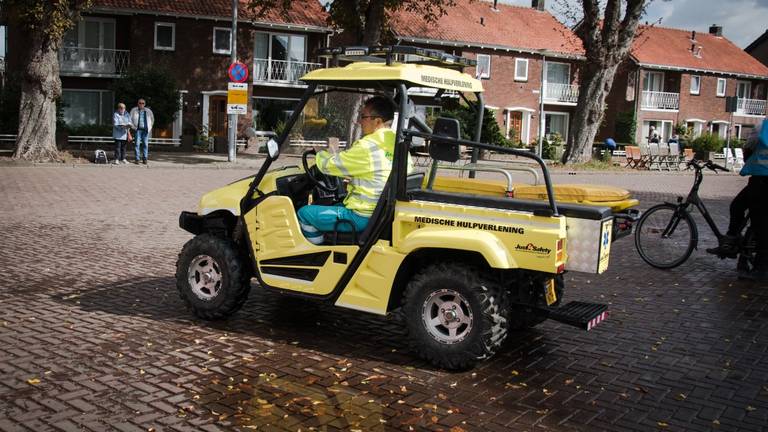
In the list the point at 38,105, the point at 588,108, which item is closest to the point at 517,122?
the point at 588,108

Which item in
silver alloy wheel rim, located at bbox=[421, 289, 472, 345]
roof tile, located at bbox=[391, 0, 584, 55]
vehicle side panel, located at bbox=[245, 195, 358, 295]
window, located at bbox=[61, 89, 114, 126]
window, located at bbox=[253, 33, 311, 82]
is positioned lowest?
silver alloy wheel rim, located at bbox=[421, 289, 472, 345]

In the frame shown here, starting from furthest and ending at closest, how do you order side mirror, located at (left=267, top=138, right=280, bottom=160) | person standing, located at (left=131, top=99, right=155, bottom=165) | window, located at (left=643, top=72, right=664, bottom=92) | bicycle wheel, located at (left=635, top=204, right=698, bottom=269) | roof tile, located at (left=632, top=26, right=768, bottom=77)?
window, located at (left=643, top=72, right=664, bottom=92), roof tile, located at (left=632, top=26, right=768, bottom=77), person standing, located at (left=131, top=99, right=155, bottom=165), bicycle wheel, located at (left=635, top=204, right=698, bottom=269), side mirror, located at (left=267, top=138, right=280, bottom=160)

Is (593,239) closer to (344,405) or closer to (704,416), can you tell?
(704,416)

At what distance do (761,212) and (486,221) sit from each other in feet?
16.7

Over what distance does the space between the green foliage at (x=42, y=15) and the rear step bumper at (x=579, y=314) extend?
20257 mm

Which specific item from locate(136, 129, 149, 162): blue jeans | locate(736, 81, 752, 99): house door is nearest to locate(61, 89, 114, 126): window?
locate(136, 129, 149, 162): blue jeans

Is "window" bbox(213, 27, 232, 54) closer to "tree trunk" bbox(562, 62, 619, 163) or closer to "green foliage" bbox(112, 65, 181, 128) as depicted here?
"green foliage" bbox(112, 65, 181, 128)

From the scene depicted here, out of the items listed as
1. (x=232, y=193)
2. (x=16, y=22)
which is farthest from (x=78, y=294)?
(x=16, y=22)

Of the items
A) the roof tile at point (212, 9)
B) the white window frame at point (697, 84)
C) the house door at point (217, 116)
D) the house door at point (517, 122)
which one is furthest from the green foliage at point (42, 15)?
the white window frame at point (697, 84)

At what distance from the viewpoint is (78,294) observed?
23.5ft

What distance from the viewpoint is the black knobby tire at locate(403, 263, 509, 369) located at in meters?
5.16

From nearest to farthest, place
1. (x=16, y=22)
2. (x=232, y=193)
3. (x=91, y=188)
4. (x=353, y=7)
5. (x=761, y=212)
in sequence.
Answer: (x=232, y=193) → (x=761, y=212) → (x=91, y=188) → (x=16, y=22) → (x=353, y=7)

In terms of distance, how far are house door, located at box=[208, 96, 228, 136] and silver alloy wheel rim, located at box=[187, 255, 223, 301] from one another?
3372 cm

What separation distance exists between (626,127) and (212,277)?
49.3m
